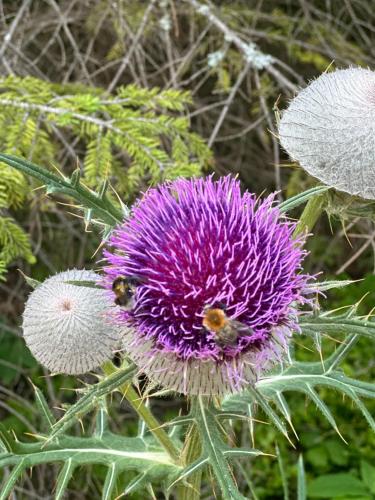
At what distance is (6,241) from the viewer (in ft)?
9.31

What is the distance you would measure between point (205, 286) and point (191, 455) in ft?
2.10

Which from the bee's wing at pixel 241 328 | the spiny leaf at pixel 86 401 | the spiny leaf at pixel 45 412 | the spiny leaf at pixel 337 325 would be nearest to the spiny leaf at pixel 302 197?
the spiny leaf at pixel 337 325

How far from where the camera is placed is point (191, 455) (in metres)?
2.09

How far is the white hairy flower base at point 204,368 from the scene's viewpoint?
1.77 m

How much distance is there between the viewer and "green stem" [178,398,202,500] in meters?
2.02

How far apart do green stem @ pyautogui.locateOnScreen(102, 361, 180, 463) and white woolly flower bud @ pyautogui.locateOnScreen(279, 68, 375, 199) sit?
88 centimetres

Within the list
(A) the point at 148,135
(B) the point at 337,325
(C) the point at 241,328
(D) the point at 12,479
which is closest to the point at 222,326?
(C) the point at 241,328

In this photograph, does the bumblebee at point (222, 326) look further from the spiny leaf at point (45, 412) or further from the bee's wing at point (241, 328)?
the spiny leaf at point (45, 412)

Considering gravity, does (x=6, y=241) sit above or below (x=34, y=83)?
below

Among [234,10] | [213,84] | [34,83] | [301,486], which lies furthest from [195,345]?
[213,84]

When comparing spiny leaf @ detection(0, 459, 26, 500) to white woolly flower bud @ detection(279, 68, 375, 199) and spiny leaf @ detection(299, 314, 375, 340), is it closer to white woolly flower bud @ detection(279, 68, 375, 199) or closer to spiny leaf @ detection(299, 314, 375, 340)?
spiny leaf @ detection(299, 314, 375, 340)

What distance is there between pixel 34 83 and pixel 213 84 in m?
2.21

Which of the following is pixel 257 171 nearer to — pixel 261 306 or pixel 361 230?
pixel 361 230

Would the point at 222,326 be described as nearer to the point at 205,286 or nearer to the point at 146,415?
the point at 205,286
